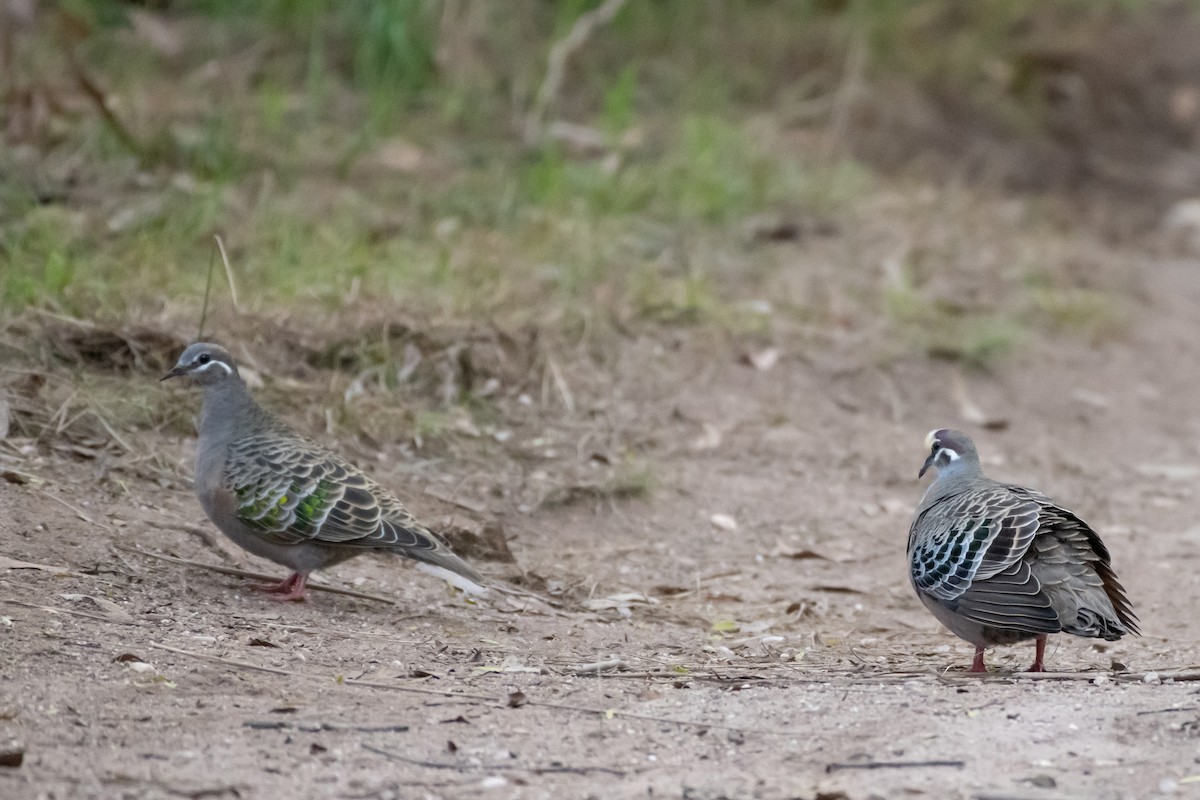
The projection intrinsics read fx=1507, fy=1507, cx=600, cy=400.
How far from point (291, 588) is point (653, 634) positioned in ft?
→ 3.89

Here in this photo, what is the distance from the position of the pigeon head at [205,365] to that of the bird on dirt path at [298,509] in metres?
0.21

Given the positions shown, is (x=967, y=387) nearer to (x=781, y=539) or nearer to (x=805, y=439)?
(x=805, y=439)

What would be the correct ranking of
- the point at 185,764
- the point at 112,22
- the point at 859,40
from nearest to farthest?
the point at 185,764
the point at 112,22
the point at 859,40

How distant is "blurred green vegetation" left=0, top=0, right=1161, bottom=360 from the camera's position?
23.4 ft

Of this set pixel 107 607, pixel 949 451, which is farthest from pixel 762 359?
pixel 107 607

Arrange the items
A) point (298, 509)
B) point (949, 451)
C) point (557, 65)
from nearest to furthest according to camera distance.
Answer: point (298, 509) → point (949, 451) → point (557, 65)

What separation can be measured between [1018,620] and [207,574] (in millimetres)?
2550

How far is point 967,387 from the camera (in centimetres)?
→ 816

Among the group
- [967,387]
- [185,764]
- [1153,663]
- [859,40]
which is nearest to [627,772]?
[185,764]

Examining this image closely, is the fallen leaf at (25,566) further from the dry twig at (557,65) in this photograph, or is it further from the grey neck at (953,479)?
the dry twig at (557,65)

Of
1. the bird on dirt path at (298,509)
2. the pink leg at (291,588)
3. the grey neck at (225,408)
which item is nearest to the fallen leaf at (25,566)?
the bird on dirt path at (298,509)

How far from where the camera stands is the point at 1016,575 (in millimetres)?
4395

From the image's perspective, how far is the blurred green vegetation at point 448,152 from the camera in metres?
7.14

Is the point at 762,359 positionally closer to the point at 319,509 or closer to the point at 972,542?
the point at 972,542
